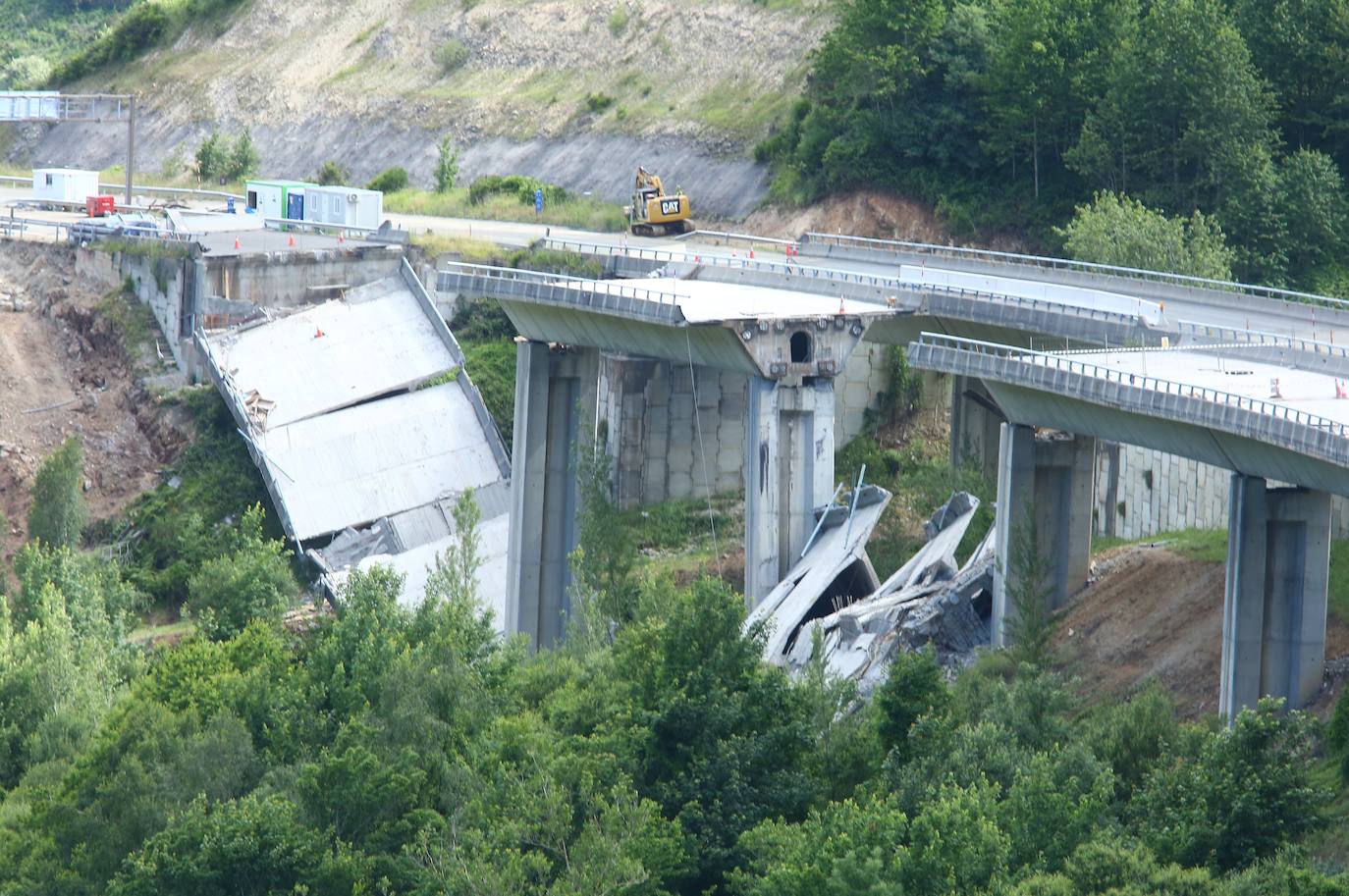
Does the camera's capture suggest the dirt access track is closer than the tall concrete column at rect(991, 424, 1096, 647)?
No

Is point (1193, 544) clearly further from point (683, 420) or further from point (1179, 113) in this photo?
point (1179, 113)

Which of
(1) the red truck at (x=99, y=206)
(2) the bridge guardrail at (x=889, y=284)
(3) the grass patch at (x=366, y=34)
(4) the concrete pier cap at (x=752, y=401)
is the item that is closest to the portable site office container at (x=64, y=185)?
(1) the red truck at (x=99, y=206)

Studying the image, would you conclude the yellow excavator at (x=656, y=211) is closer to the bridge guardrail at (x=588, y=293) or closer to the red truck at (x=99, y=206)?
the bridge guardrail at (x=588, y=293)

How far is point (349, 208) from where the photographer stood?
85812mm

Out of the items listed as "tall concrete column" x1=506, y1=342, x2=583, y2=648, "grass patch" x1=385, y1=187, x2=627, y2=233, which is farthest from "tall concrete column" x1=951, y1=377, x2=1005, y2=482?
"grass patch" x1=385, y1=187, x2=627, y2=233

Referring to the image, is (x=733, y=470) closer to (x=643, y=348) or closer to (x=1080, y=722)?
(x=643, y=348)

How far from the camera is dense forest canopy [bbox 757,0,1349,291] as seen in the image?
7344 cm

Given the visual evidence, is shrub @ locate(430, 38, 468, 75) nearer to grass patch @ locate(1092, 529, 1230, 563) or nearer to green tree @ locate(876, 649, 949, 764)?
grass patch @ locate(1092, 529, 1230, 563)

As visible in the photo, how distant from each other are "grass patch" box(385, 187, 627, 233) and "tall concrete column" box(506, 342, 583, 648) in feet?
80.4

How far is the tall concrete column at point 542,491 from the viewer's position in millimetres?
63344

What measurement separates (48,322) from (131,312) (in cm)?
364

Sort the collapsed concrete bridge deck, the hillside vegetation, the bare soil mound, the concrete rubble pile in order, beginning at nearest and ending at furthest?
the collapsed concrete bridge deck, the bare soil mound, the concrete rubble pile, the hillside vegetation

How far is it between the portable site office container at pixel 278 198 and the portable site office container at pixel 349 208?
5.42ft

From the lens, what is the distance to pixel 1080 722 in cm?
4134
